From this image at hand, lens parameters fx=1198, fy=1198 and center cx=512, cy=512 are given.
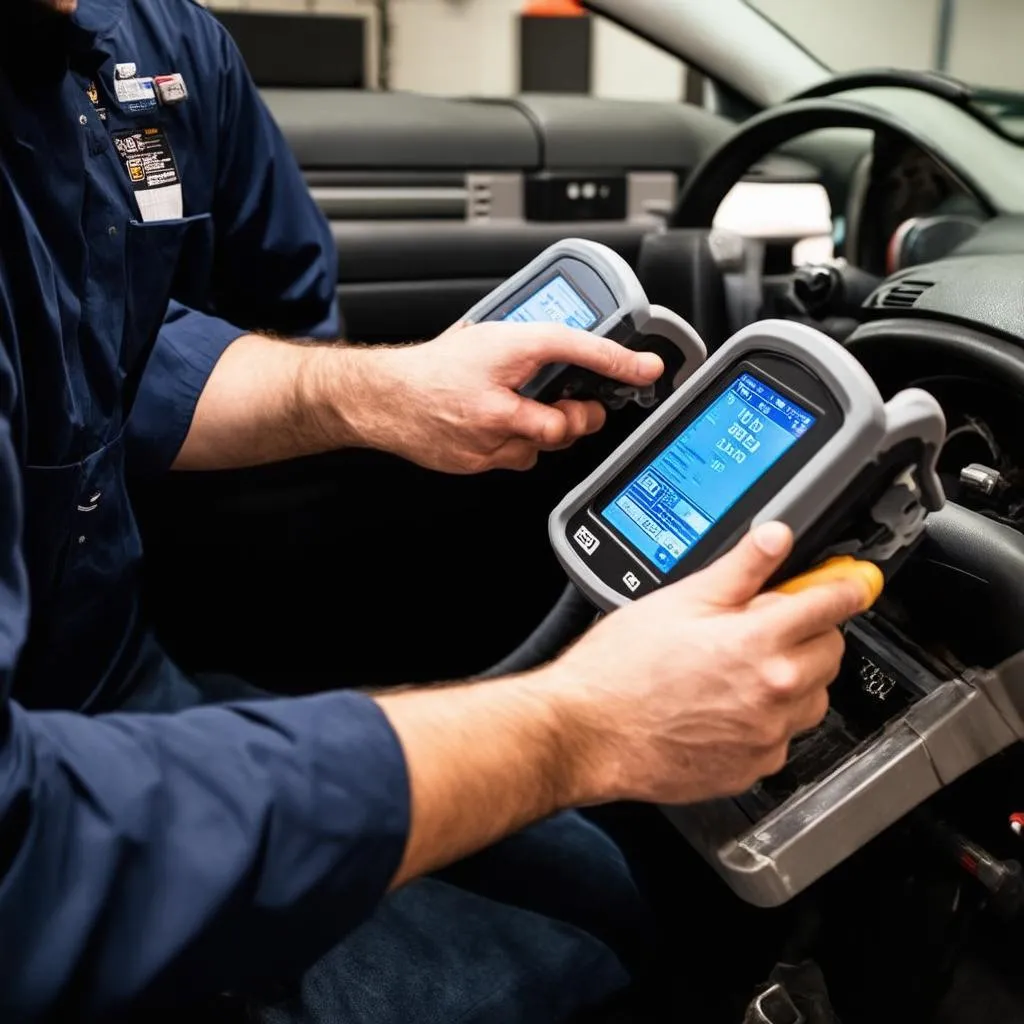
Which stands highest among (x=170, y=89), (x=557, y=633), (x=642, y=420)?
(x=170, y=89)

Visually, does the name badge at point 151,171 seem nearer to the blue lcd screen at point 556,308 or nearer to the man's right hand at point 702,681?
the blue lcd screen at point 556,308

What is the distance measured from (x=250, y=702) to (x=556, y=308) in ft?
1.34

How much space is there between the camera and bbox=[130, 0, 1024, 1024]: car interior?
75cm

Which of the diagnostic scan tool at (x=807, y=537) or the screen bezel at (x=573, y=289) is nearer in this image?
the diagnostic scan tool at (x=807, y=537)

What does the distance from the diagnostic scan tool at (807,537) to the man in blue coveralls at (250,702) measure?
0.05m

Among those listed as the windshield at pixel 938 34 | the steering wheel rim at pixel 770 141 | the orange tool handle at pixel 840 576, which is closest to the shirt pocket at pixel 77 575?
the orange tool handle at pixel 840 576

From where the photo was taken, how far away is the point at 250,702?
Result: 0.62 metres

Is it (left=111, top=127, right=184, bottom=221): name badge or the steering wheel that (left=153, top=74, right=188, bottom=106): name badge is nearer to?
(left=111, top=127, right=184, bottom=221): name badge

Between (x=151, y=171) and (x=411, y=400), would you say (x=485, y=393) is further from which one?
(x=151, y=171)

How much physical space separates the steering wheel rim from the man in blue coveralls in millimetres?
436

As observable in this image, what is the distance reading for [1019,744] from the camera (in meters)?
0.77

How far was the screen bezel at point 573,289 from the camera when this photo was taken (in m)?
0.86

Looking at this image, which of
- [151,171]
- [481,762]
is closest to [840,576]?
[481,762]

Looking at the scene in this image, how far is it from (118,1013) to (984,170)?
1019 mm
